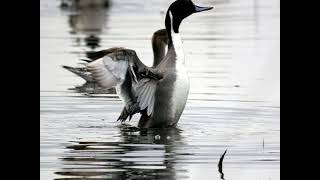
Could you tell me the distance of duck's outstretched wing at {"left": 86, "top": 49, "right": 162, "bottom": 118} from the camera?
830 cm

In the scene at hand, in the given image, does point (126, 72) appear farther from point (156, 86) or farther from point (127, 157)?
point (127, 157)

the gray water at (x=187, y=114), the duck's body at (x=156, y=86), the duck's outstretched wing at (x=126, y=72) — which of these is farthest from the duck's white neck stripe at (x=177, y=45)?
the gray water at (x=187, y=114)

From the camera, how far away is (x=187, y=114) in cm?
941

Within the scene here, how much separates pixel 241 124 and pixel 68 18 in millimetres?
7756

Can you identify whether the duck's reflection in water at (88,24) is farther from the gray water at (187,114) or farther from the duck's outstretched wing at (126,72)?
the duck's outstretched wing at (126,72)

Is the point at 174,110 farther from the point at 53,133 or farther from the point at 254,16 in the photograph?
the point at 254,16

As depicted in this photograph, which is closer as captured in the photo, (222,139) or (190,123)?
(222,139)

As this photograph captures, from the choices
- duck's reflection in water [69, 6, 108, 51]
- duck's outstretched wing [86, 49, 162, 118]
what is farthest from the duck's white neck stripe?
duck's reflection in water [69, 6, 108, 51]

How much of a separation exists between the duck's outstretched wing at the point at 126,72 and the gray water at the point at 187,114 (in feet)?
1.16

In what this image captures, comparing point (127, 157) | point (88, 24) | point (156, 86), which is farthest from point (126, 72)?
point (88, 24)

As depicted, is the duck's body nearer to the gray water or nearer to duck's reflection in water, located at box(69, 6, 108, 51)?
the gray water
